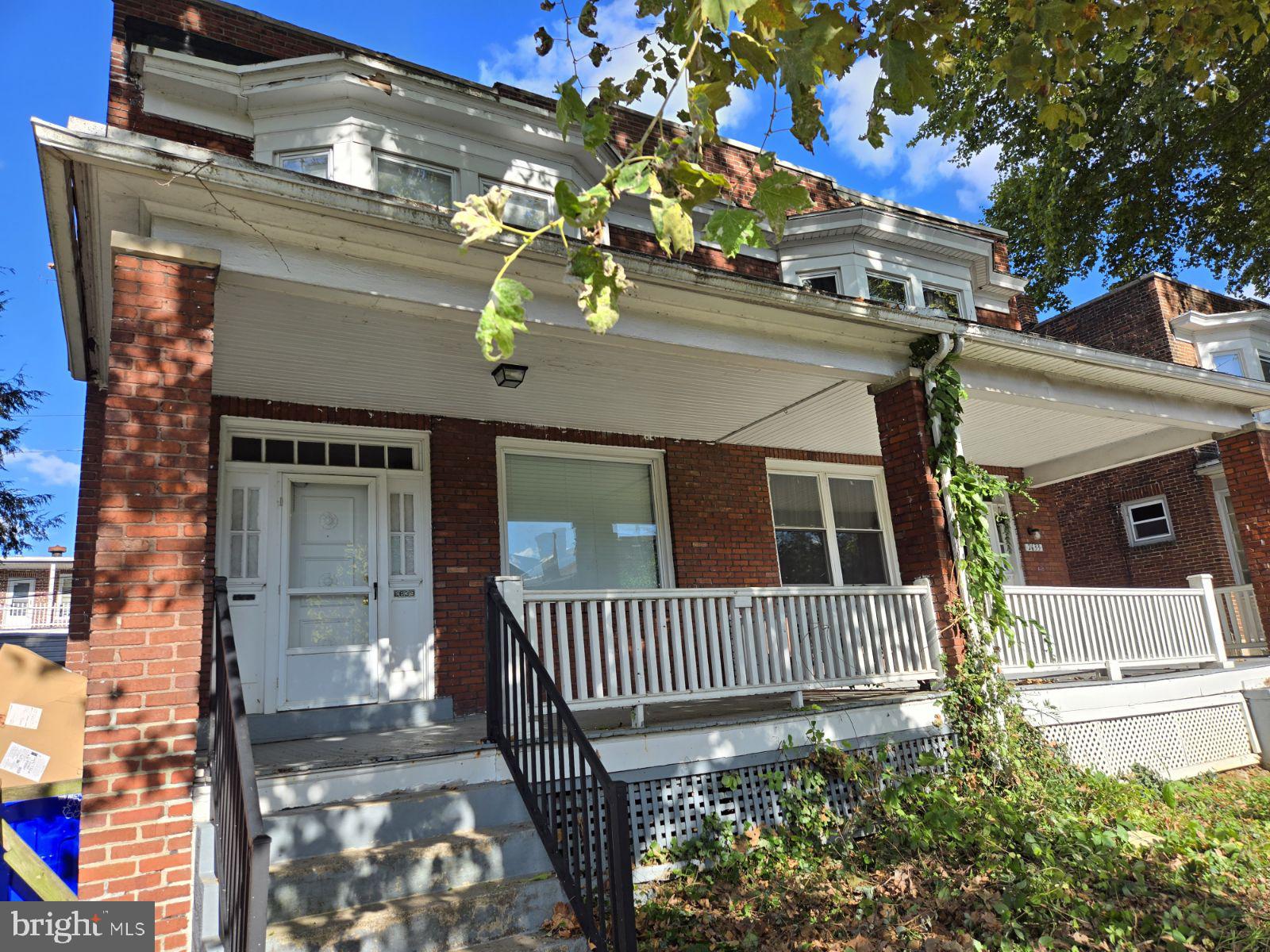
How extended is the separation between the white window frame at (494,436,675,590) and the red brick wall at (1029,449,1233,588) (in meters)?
7.13

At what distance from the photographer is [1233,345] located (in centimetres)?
1487

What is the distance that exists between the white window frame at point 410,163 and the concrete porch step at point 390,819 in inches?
193

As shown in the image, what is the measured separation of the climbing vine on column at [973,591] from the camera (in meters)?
6.24

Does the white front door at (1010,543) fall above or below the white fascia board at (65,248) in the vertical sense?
below

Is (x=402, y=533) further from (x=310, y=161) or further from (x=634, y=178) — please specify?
(x=634, y=178)

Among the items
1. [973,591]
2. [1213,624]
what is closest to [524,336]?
[973,591]


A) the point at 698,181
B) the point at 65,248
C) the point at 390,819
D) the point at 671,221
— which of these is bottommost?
the point at 390,819

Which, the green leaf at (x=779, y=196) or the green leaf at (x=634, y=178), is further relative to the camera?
the green leaf at (x=779, y=196)

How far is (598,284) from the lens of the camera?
2502 mm

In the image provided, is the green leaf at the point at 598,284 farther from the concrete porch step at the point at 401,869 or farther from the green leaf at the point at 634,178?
the concrete porch step at the point at 401,869

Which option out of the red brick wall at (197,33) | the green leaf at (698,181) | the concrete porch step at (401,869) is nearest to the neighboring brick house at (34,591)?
the red brick wall at (197,33)

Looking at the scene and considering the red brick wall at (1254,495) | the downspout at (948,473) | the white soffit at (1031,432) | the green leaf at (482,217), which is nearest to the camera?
the green leaf at (482,217)

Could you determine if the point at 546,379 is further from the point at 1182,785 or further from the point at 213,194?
the point at 1182,785

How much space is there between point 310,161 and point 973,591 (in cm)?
670
